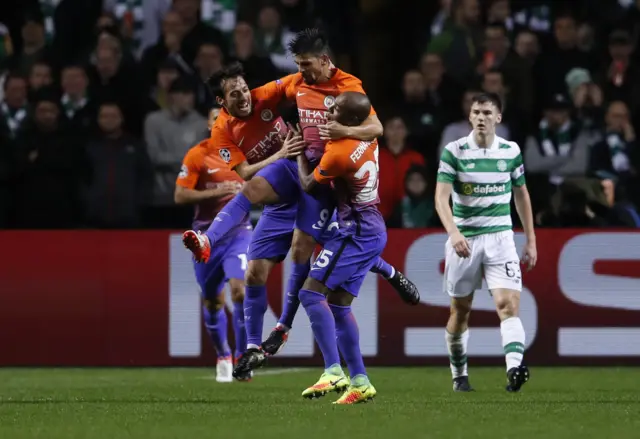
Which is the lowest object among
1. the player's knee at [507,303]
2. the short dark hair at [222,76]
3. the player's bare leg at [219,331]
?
the player's bare leg at [219,331]

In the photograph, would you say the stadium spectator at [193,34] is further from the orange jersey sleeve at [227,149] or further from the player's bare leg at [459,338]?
Answer: the player's bare leg at [459,338]

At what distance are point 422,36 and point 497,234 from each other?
665 cm

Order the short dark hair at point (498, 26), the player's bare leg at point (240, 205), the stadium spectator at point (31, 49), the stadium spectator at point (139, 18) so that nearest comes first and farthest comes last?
the player's bare leg at point (240, 205) < the short dark hair at point (498, 26) < the stadium spectator at point (31, 49) < the stadium spectator at point (139, 18)

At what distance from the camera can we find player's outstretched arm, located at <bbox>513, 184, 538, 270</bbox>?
34.2ft

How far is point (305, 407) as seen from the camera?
9.25 meters

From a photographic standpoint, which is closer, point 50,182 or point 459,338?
point 459,338

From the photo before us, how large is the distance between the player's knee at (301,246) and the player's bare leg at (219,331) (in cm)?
227

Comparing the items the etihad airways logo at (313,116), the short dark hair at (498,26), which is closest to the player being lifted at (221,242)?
the etihad airways logo at (313,116)

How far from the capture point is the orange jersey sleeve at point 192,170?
12.6m

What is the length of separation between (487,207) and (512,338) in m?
0.98

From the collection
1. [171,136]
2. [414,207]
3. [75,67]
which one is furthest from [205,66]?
[414,207]

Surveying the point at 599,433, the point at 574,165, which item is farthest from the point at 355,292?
the point at 574,165

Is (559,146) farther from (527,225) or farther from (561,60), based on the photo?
(527,225)

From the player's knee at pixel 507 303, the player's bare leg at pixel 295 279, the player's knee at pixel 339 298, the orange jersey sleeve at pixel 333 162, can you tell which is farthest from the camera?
the player's knee at pixel 507 303
